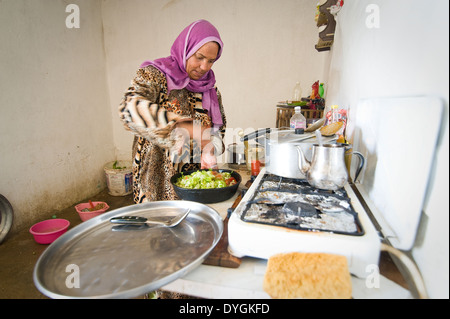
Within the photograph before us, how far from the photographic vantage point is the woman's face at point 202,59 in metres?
1.54

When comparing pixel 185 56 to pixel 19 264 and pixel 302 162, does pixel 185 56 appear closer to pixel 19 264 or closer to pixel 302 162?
pixel 302 162

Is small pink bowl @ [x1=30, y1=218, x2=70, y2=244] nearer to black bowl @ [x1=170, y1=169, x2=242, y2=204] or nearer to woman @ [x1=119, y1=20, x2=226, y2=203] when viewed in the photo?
woman @ [x1=119, y1=20, x2=226, y2=203]

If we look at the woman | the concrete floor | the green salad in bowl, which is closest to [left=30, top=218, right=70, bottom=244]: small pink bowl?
the concrete floor

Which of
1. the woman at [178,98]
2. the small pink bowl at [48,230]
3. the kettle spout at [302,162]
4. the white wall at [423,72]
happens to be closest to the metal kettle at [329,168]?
the kettle spout at [302,162]

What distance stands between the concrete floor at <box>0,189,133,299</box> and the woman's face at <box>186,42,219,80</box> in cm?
221

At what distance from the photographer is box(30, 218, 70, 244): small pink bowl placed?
252cm

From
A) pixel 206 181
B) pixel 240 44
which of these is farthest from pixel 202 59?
pixel 240 44

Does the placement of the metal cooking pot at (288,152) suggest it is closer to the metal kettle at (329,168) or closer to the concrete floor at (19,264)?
the metal kettle at (329,168)

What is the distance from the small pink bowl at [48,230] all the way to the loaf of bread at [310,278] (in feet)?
8.98

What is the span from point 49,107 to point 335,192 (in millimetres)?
3608

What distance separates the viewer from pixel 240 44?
3686 mm

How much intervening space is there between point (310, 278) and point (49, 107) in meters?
3.72
